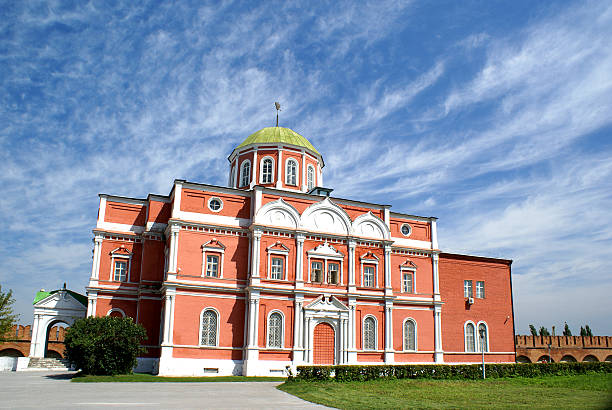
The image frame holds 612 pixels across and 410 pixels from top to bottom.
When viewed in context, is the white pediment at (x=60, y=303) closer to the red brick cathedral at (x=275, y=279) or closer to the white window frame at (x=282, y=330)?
the red brick cathedral at (x=275, y=279)

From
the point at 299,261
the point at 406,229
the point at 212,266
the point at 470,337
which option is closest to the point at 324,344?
the point at 299,261

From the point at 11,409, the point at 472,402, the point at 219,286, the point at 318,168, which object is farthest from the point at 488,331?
the point at 11,409

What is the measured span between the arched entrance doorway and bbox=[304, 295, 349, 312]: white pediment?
1.00 meters

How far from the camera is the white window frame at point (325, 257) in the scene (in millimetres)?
31938

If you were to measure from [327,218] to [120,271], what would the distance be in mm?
13144

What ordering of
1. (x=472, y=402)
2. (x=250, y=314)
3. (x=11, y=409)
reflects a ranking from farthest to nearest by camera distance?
(x=250, y=314)
(x=472, y=402)
(x=11, y=409)

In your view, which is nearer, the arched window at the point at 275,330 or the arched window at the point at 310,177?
the arched window at the point at 275,330

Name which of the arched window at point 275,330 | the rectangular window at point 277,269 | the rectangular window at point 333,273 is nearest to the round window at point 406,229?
the rectangular window at point 333,273

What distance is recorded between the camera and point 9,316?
39.1m

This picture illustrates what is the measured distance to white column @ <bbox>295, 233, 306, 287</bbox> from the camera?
30.9 m

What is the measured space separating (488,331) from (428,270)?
21.6 feet

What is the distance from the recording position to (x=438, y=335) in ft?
114

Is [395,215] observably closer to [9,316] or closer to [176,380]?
[176,380]

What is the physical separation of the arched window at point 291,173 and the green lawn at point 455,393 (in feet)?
54.8
